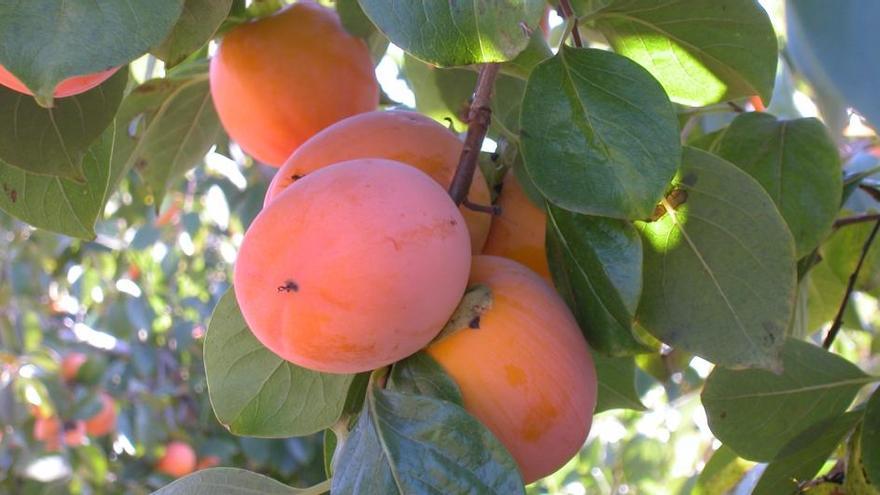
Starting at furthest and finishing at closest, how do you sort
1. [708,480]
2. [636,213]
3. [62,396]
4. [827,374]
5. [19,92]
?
1. [62,396]
2. [708,480]
3. [827,374]
4. [19,92]
5. [636,213]

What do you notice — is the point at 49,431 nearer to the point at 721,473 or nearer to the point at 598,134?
the point at 721,473

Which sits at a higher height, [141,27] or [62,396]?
[141,27]

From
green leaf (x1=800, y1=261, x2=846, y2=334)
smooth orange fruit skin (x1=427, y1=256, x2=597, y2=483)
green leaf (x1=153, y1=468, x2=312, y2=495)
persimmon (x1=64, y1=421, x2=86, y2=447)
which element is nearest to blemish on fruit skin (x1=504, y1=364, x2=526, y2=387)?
smooth orange fruit skin (x1=427, y1=256, x2=597, y2=483)

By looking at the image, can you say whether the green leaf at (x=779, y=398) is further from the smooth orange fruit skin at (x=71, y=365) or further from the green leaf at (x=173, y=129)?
the smooth orange fruit skin at (x=71, y=365)

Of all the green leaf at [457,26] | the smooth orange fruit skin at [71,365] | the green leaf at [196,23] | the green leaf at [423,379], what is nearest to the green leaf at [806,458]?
the green leaf at [423,379]

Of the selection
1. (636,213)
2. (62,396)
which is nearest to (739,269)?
(636,213)

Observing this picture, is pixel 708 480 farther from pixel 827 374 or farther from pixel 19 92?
pixel 19 92
